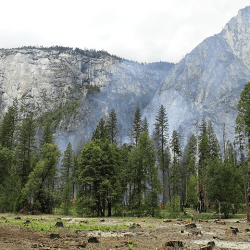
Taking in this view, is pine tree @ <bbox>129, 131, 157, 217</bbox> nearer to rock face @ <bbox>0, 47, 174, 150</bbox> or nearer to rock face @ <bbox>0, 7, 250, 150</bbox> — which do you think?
rock face @ <bbox>0, 7, 250, 150</bbox>

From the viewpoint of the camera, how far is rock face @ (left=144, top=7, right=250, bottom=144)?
99.1m

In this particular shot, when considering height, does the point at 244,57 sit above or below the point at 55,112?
above

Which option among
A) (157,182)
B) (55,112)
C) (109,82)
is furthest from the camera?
(109,82)

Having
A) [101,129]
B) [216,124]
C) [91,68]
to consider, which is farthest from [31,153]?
[91,68]

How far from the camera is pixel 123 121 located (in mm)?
135875

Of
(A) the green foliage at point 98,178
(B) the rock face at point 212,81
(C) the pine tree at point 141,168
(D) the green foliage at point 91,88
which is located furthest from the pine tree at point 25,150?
(D) the green foliage at point 91,88

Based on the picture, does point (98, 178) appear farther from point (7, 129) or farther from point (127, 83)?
point (127, 83)

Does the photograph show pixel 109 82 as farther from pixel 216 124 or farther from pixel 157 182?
pixel 157 182

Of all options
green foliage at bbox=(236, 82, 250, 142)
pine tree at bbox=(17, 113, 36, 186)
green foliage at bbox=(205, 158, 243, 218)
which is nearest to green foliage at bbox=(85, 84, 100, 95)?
pine tree at bbox=(17, 113, 36, 186)

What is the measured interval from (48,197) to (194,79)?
103523mm

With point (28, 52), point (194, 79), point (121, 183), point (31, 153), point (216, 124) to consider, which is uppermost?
point (28, 52)

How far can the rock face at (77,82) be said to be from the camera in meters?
137

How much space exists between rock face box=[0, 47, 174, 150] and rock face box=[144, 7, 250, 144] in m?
28.0

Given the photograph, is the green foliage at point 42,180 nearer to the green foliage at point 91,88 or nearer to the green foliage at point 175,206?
the green foliage at point 175,206
